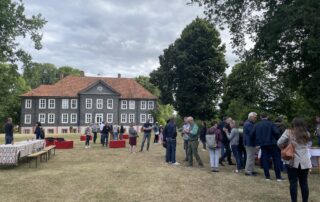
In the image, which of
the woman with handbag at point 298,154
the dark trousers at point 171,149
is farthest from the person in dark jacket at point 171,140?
the woman with handbag at point 298,154

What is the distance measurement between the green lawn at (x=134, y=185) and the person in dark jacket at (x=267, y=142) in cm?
49

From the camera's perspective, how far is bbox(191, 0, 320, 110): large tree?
13.6 m

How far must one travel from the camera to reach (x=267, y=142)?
1052 cm

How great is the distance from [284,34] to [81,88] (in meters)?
55.1

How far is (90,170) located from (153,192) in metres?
4.45

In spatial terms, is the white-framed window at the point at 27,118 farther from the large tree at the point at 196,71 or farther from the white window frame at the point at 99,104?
the large tree at the point at 196,71

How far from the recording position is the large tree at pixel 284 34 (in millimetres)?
13578

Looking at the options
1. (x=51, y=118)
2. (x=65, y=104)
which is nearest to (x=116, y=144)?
(x=65, y=104)

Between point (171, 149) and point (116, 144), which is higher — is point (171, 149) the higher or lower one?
the higher one

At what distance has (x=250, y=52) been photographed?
1861cm

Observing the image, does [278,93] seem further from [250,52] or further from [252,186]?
[252,186]

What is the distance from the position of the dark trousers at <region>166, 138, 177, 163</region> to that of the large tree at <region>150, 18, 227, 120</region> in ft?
93.0

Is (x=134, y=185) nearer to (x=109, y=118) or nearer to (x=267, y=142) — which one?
Answer: (x=267, y=142)

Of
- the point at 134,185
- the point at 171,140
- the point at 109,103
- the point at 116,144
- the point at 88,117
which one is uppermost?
the point at 109,103
